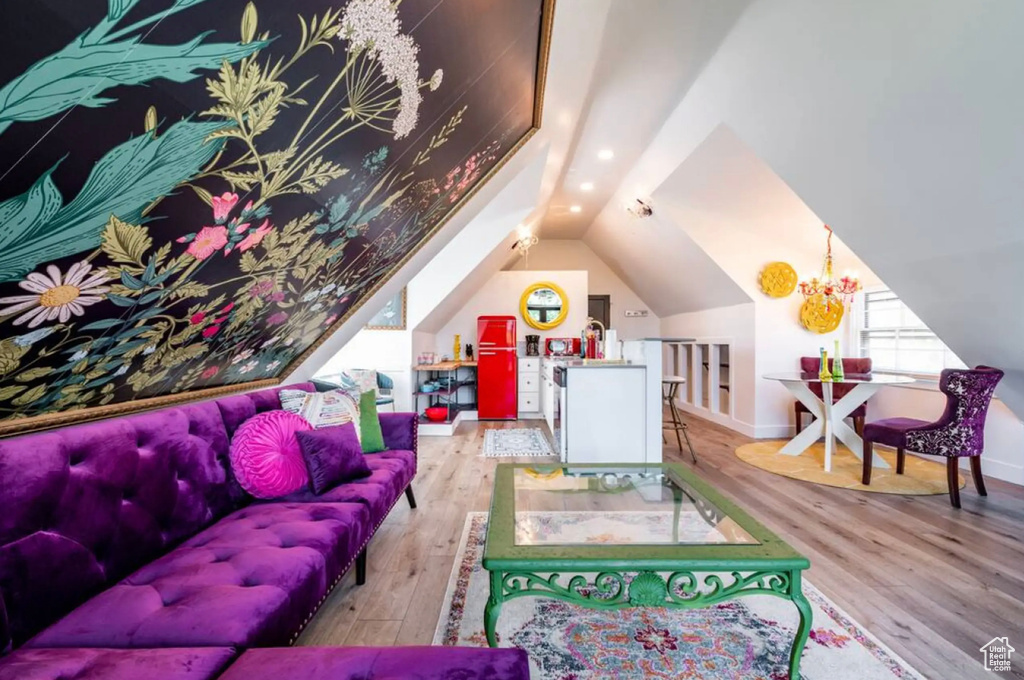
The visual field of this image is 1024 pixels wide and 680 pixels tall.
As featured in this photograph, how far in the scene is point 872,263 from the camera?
10.2 ft

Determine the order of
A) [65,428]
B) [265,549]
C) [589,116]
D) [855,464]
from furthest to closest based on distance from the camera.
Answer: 1. [855,464]
2. [589,116]
3. [265,549]
4. [65,428]

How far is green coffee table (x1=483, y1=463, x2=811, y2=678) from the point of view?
132 centimetres

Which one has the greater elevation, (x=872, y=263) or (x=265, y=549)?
(x=872, y=263)

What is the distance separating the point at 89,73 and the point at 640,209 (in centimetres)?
519

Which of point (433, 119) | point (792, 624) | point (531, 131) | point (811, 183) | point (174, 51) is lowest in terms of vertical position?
point (792, 624)

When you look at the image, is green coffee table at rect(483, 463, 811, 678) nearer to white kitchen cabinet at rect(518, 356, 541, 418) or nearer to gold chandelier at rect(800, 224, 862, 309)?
gold chandelier at rect(800, 224, 862, 309)

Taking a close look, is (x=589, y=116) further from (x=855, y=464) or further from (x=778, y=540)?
(x=855, y=464)

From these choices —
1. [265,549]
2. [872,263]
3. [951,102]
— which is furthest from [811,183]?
[265,549]

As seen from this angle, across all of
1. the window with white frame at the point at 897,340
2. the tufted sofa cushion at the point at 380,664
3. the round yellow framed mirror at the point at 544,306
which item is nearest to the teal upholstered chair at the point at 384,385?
the round yellow framed mirror at the point at 544,306

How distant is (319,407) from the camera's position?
229 centimetres

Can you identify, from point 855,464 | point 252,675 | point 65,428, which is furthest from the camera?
point 855,464

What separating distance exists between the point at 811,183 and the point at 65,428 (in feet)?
13.0

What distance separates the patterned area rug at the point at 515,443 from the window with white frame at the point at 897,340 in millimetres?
3660

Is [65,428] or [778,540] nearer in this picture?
[65,428]
